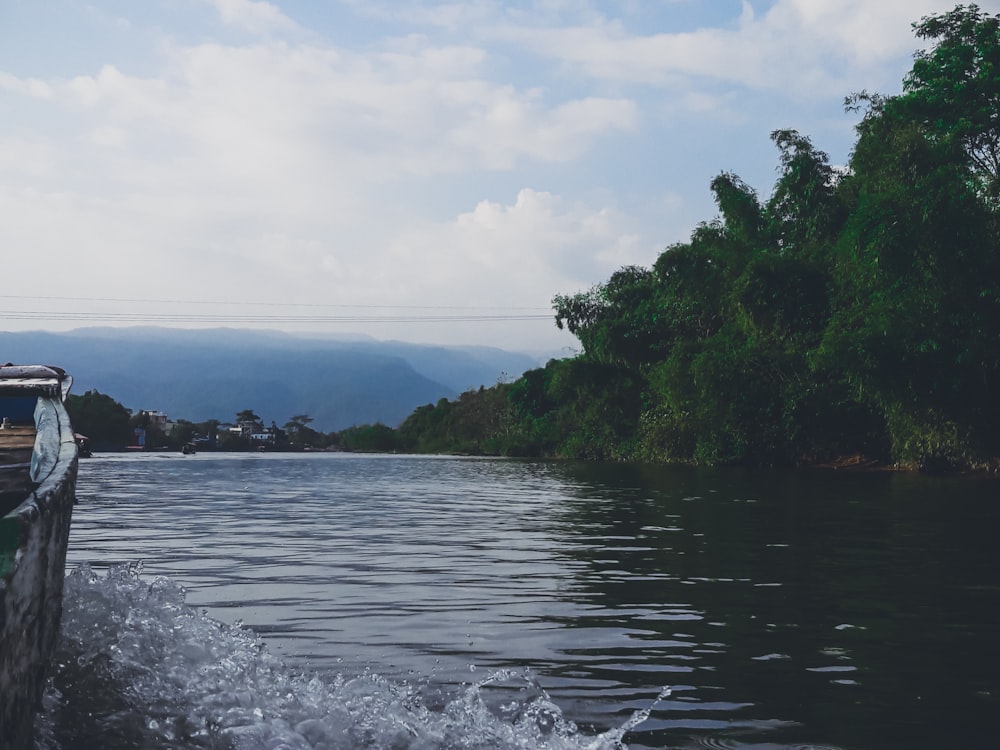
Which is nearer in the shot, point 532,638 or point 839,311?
point 532,638

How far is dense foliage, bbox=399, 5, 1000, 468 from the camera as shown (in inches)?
1227

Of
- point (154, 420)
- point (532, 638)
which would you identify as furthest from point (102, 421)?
point (532, 638)

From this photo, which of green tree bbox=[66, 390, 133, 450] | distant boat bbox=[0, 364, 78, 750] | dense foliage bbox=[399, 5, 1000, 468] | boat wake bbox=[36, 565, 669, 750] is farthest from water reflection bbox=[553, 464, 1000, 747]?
green tree bbox=[66, 390, 133, 450]

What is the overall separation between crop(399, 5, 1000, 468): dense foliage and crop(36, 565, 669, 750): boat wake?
93.8 feet

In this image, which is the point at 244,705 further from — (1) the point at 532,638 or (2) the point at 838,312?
(2) the point at 838,312

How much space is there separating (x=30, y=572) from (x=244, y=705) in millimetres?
1709

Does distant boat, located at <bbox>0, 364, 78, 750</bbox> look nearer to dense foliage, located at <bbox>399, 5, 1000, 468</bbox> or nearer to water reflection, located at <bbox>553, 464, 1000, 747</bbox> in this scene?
water reflection, located at <bbox>553, 464, 1000, 747</bbox>

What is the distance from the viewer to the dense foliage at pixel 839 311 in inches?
1227

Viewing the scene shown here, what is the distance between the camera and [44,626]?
4.14 meters

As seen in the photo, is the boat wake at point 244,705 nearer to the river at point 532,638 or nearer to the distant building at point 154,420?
the river at point 532,638

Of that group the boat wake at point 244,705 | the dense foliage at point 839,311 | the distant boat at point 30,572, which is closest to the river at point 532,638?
the boat wake at point 244,705

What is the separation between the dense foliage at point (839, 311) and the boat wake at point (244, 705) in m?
28.6

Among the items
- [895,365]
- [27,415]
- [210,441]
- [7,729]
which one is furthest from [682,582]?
[210,441]

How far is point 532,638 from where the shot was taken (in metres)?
7.23
